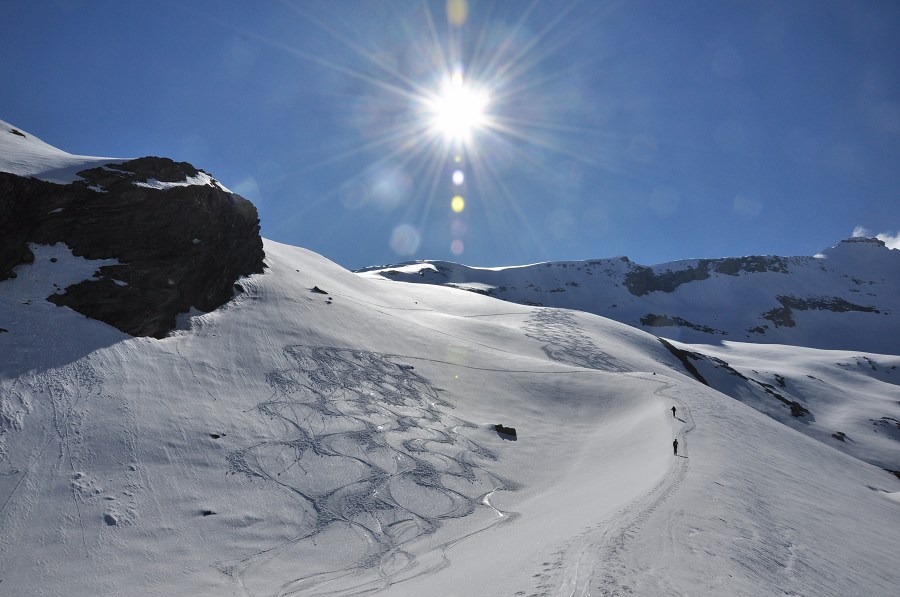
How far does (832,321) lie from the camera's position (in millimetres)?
161750

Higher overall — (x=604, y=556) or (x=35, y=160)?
(x=35, y=160)

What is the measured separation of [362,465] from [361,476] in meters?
0.62

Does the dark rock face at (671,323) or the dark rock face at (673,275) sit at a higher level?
the dark rock face at (673,275)

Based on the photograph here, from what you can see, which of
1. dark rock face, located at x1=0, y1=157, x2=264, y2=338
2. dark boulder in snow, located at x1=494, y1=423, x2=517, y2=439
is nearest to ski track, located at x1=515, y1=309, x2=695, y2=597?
dark boulder in snow, located at x1=494, y1=423, x2=517, y2=439

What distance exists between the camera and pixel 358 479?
1516cm

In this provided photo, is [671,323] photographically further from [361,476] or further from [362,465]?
[361,476]

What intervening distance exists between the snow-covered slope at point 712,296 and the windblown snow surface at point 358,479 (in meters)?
116

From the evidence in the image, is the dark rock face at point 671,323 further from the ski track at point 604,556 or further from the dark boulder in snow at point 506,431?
the ski track at point 604,556

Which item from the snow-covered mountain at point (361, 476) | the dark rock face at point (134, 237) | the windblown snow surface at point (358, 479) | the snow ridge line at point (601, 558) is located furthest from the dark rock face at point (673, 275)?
the snow ridge line at point (601, 558)

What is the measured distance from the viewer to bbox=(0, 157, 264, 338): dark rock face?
720 inches

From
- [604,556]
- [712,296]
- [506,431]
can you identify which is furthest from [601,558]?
[712,296]

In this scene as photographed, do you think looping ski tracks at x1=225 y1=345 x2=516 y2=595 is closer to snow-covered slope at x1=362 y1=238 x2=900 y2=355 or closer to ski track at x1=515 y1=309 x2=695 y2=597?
ski track at x1=515 y1=309 x2=695 y2=597

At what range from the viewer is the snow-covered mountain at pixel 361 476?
30.8 feet

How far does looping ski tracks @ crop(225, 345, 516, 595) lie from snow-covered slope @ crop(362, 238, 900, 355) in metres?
117
